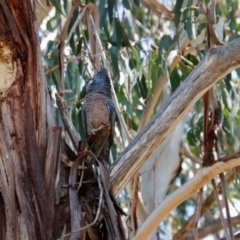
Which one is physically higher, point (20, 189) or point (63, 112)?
point (63, 112)

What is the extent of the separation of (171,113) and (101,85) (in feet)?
1.25

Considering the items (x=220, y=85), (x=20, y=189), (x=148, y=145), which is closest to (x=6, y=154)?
(x=20, y=189)

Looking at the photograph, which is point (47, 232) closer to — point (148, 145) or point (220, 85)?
point (148, 145)

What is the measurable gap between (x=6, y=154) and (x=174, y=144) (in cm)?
186

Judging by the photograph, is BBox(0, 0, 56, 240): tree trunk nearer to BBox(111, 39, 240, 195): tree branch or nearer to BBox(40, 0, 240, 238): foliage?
BBox(111, 39, 240, 195): tree branch

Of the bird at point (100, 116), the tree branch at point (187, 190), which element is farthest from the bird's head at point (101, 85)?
the tree branch at point (187, 190)

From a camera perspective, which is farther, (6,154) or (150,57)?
(150,57)

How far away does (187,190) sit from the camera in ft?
5.06

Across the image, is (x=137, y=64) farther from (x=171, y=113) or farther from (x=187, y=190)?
(x=171, y=113)

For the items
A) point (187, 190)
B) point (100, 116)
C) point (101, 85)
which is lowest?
point (187, 190)

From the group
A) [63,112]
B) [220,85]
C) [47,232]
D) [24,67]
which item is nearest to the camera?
[47,232]

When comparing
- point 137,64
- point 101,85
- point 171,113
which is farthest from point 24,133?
point 137,64

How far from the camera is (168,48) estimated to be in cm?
251

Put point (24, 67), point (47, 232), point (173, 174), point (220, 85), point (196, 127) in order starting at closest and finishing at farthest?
point (47, 232) < point (24, 67) < point (220, 85) < point (196, 127) < point (173, 174)
